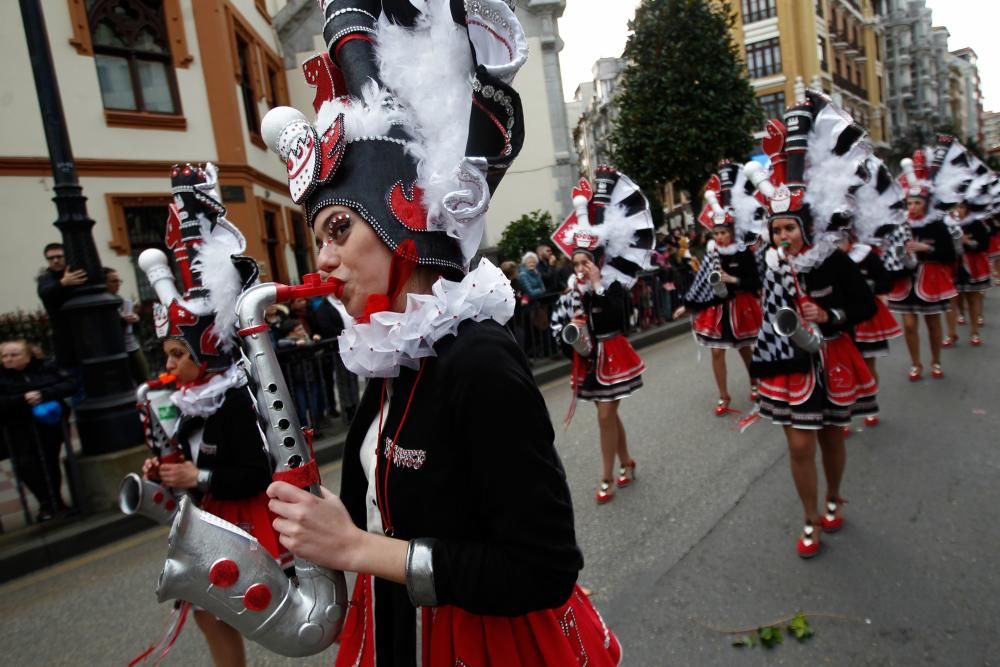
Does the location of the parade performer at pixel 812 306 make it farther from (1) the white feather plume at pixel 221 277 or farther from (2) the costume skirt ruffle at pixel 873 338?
(1) the white feather plume at pixel 221 277

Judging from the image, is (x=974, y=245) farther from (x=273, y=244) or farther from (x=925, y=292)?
(x=273, y=244)

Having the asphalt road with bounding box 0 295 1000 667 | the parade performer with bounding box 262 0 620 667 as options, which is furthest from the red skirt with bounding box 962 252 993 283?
the parade performer with bounding box 262 0 620 667

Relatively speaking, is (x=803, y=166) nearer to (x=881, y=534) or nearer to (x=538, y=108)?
(x=881, y=534)

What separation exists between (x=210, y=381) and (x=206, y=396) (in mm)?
101

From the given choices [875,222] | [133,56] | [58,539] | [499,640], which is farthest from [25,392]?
[133,56]

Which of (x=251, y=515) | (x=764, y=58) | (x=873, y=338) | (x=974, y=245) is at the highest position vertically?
(x=764, y=58)

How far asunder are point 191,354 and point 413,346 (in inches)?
72.2

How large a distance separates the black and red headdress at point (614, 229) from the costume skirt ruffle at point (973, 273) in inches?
235

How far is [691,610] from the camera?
3225 millimetres

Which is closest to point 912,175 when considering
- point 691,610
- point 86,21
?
point 691,610

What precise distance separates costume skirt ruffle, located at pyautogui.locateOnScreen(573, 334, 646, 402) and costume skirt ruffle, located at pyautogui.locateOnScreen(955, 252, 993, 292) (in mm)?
6357

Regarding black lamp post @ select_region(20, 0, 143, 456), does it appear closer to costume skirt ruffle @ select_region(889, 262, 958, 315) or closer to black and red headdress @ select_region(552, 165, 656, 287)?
black and red headdress @ select_region(552, 165, 656, 287)

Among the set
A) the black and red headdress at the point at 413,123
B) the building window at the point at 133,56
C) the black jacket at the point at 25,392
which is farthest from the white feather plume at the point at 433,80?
the building window at the point at 133,56

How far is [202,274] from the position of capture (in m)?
2.87
